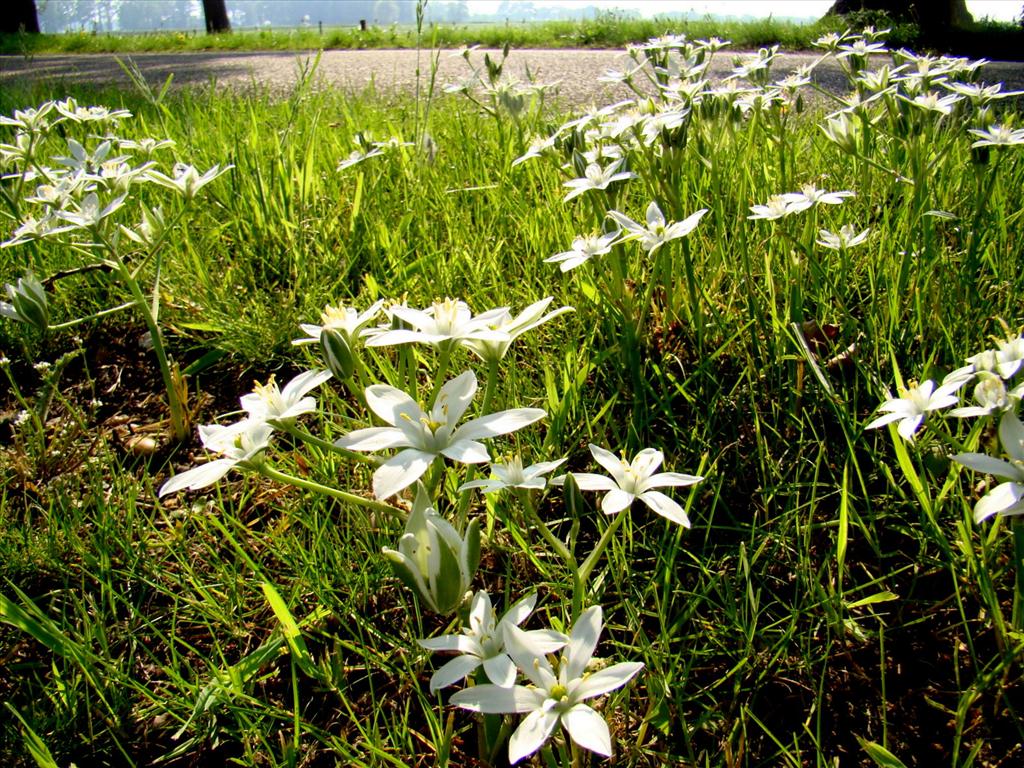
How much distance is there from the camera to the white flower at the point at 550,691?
2.50 ft

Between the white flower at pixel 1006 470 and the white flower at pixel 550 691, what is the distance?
0.42 m

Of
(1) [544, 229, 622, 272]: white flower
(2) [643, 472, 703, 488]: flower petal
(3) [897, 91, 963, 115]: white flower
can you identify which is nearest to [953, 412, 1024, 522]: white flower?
(2) [643, 472, 703, 488]: flower petal

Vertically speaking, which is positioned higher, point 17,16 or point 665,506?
point 17,16

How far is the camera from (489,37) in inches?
447

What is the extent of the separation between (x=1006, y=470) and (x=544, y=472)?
54 centimetres

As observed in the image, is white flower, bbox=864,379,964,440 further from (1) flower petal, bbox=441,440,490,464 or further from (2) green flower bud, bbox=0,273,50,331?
(2) green flower bud, bbox=0,273,50,331

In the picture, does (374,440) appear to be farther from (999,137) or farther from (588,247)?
(999,137)

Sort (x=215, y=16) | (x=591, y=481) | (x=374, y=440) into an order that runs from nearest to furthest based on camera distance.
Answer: (x=374, y=440) < (x=591, y=481) < (x=215, y=16)

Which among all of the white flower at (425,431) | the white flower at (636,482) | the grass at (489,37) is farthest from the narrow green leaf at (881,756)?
the grass at (489,37)

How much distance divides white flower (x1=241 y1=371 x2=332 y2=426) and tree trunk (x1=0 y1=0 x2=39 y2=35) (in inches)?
683

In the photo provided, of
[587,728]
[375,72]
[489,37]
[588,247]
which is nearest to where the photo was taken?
[587,728]

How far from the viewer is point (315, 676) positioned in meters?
1.10

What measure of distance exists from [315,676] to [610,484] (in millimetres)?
534

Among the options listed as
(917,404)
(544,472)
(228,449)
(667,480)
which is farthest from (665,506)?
(228,449)
